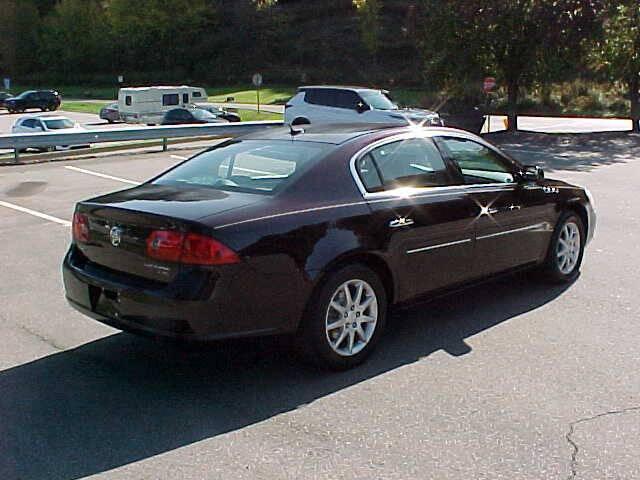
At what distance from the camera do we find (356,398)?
4.38m

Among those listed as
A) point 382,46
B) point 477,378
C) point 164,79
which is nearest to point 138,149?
point 477,378

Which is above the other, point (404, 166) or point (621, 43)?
point (621, 43)

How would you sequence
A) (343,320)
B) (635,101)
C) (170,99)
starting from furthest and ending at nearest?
(170,99) < (635,101) < (343,320)

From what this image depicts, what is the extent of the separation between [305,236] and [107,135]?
1393 centimetres

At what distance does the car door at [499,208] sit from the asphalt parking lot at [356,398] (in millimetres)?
439

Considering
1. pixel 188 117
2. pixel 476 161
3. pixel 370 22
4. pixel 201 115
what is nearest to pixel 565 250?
pixel 476 161

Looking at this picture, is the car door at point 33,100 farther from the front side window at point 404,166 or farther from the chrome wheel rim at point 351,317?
the chrome wheel rim at point 351,317

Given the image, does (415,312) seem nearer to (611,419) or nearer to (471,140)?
(471,140)

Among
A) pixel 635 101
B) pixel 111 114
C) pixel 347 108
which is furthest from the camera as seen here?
pixel 111 114

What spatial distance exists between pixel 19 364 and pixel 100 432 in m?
1.28

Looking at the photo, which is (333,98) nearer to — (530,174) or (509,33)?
(509,33)

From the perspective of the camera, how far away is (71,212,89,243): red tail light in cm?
488

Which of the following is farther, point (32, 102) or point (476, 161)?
point (32, 102)

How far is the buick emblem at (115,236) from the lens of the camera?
457cm
